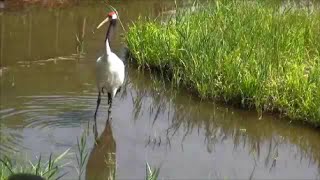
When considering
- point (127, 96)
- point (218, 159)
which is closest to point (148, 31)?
point (127, 96)

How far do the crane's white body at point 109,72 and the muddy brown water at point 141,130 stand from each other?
34 cm

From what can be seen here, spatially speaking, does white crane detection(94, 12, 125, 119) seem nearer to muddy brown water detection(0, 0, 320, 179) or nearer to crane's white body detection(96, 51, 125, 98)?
crane's white body detection(96, 51, 125, 98)

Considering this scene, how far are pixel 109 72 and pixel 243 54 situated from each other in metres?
1.78

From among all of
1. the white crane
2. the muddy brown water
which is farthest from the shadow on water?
the white crane

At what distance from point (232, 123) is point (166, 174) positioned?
168 cm

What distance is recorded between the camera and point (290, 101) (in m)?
6.96

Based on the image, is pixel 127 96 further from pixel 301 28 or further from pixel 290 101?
→ pixel 301 28

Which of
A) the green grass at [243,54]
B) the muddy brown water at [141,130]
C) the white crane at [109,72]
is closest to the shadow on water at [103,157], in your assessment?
the muddy brown water at [141,130]

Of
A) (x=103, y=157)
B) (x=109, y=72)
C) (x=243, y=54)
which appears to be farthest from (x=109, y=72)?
(x=243, y=54)

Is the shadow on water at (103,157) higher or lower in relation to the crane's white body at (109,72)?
→ lower

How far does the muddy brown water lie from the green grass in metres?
0.20

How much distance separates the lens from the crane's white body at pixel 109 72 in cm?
688

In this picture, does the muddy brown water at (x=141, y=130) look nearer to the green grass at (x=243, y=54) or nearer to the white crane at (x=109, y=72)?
the green grass at (x=243, y=54)

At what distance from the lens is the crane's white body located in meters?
6.88
